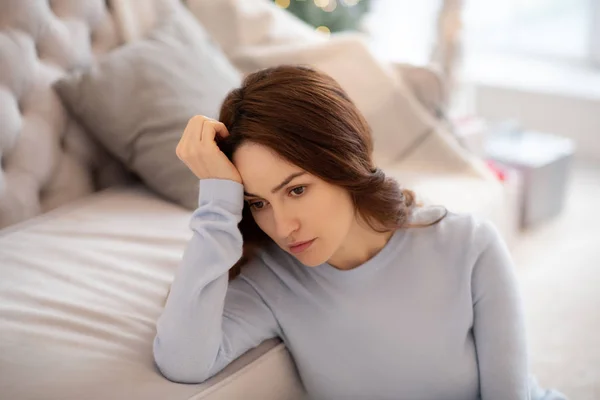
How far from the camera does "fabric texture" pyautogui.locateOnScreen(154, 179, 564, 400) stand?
1.27 meters

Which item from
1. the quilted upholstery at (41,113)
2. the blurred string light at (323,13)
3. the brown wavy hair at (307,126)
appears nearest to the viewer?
the brown wavy hair at (307,126)

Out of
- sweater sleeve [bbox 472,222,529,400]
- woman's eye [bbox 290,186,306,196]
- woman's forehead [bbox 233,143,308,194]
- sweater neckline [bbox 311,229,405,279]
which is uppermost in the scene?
woman's forehead [bbox 233,143,308,194]

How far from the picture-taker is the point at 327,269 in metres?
1.30

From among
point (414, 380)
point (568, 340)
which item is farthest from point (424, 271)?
point (568, 340)

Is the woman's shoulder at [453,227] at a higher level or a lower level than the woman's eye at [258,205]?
lower

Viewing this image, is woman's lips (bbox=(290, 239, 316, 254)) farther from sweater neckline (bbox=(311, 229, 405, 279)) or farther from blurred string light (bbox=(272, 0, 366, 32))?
blurred string light (bbox=(272, 0, 366, 32))

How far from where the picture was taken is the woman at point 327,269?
116cm

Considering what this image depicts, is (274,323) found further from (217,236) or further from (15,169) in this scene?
(15,169)

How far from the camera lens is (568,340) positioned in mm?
2201

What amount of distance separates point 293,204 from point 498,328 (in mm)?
408

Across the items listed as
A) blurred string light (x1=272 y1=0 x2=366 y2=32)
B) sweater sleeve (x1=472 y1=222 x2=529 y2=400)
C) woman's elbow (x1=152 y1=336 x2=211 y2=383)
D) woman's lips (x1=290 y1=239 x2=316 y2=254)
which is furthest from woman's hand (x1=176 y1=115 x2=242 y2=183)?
blurred string light (x1=272 y1=0 x2=366 y2=32)

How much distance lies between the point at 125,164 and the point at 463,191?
0.91 m

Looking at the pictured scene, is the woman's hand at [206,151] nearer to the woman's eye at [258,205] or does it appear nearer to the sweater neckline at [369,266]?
the woman's eye at [258,205]

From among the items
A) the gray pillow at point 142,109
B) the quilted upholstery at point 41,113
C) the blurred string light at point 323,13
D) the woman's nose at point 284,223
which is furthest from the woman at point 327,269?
the blurred string light at point 323,13
